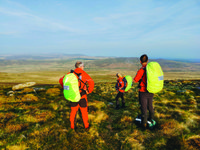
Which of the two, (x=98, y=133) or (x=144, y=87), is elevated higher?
(x=144, y=87)

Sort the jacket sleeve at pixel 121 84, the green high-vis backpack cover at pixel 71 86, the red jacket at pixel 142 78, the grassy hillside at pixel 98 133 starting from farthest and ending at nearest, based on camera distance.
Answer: the jacket sleeve at pixel 121 84 < the red jacket at pixel 142 78 < the green high-vis backpack cover at pixel 71 86 < the grassy hillside at pixel 98 133

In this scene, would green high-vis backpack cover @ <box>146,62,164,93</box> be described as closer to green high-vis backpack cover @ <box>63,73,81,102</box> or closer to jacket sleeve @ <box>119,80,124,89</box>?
green high-vis backpack cover @ <box>63,73,81,102</box>

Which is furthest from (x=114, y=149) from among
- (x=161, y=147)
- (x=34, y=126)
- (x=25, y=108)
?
(x=25, y=108)

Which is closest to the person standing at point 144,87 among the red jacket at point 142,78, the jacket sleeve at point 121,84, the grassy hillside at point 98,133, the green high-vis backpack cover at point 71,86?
the red jacket at point 142,78

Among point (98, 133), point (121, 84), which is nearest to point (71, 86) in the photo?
point (98, 133)

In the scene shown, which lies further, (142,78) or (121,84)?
(121,84)

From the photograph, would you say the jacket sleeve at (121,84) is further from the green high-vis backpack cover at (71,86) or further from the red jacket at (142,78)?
the green high-vis backpack cover at (71,86)

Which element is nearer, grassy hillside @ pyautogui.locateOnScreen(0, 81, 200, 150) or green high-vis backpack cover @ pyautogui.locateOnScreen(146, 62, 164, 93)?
grassy hillside @ pyautogui.locateOnScreen(0, 81, 200, 150)

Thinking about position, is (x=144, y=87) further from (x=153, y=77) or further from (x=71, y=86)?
(x=71, y=86)

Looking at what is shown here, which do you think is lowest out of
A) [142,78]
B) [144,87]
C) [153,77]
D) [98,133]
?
[98,133]

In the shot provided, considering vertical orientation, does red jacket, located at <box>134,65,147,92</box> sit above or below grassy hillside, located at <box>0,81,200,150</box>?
above

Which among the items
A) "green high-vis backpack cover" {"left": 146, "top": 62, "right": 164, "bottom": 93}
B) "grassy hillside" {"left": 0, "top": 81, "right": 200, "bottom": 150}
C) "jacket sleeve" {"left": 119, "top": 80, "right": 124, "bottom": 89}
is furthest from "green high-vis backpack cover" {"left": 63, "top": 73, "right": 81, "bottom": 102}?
"jacket sleeve" {"left": 119, "top": 80, "right": 124, "bottom": 89}

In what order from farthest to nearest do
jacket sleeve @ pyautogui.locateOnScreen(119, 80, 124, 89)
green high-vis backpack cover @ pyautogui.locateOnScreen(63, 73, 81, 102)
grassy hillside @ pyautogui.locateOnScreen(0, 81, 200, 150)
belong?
jacket sleeve @ pyautogui.locateOnScreen(119, 80, 124, 89) < green high-vis backpack cover @ pyautogui.locateOnScreen(63, 73, 81, 102) < grassy hillside @ pyautogui.locateOnScreen(0, 81, 200, 150)

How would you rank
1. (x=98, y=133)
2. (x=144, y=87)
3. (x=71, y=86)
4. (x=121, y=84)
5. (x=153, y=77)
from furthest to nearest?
(x=121, y=84) < (x=98, y=133) < (x=144, y=87) < (x=153, y=77) < (x=71, y=86)
